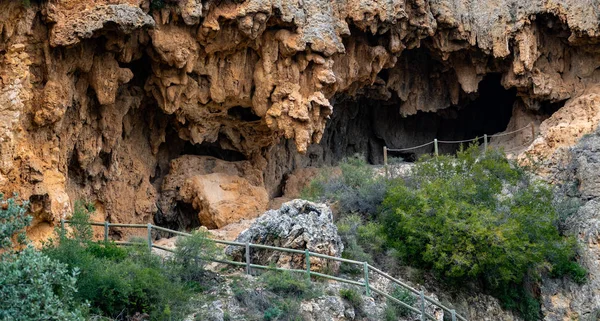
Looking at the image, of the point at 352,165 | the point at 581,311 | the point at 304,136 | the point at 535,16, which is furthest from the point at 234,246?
the point at 535,16

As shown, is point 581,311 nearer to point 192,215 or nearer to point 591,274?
point 591,274

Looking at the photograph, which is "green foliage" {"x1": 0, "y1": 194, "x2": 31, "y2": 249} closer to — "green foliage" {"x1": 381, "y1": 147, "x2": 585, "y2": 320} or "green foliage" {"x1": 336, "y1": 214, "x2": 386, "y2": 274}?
"green foliage" {"x1": 336, "y1": 214, "x2": 386, "y2": 274}

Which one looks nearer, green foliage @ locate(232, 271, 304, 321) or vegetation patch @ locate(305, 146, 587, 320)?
green foliage @ locate(232, 271, 304, 321)

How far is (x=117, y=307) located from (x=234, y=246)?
3384 mm

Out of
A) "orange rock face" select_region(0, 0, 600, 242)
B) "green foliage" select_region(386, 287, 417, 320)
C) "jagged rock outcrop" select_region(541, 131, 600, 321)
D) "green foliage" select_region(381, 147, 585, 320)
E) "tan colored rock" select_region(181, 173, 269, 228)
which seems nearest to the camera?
"green foliage" select_region(386, 287, 417, 320)

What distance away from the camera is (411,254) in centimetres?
2111

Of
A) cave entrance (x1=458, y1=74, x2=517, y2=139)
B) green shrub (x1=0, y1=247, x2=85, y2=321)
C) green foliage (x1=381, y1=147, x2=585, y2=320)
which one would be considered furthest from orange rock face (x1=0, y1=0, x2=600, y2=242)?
green shrub (x1=0, y1=247, x2=85, y2=321)

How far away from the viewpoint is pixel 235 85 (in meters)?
23.7

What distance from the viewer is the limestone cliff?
65.1 ft

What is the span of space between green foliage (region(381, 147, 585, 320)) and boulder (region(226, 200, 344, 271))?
246 cm

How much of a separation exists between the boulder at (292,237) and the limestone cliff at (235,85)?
4079mm

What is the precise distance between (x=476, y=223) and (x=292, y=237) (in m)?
4.35

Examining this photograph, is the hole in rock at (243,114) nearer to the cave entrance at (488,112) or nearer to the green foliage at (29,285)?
the cave entrance at (488,112)

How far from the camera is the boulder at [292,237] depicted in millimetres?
18781
